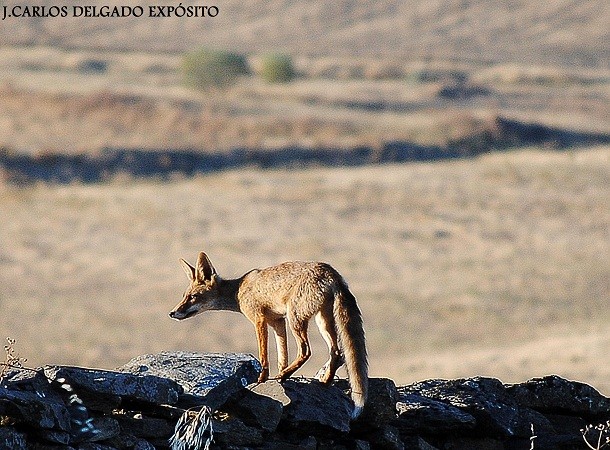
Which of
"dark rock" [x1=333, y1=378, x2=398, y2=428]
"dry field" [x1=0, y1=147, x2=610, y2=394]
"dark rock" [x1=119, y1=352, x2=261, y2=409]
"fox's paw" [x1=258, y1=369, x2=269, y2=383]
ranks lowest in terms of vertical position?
"dry field" [x1=0, y1=147, x2=610, y2=394]

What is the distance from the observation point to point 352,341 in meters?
8.59

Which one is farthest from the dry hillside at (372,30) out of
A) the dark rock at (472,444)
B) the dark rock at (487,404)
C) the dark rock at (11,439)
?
the dark rock at (11,439)

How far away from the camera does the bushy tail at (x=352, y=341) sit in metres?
8.46

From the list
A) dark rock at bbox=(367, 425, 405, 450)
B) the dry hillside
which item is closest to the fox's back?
dark rock at bbox=(367, 425, 405, 450)

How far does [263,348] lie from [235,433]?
1070mm

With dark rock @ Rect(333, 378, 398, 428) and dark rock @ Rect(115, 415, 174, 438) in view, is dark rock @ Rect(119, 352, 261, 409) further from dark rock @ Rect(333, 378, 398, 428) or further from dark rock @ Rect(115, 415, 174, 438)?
dark rock @ Rect(333, 378, 398, 428)

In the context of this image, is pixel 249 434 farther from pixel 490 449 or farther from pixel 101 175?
pixel 101 175

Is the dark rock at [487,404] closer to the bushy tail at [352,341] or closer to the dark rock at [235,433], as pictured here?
the bushy tail at [352,341]

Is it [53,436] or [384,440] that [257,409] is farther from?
[53,436]

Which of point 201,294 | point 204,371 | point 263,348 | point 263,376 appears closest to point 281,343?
point 263,348

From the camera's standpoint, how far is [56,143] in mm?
55031

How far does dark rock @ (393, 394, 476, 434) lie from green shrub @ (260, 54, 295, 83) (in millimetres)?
84957

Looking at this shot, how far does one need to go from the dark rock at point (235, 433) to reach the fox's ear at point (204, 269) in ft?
7.51

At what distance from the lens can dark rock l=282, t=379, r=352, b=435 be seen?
27.3 ft
